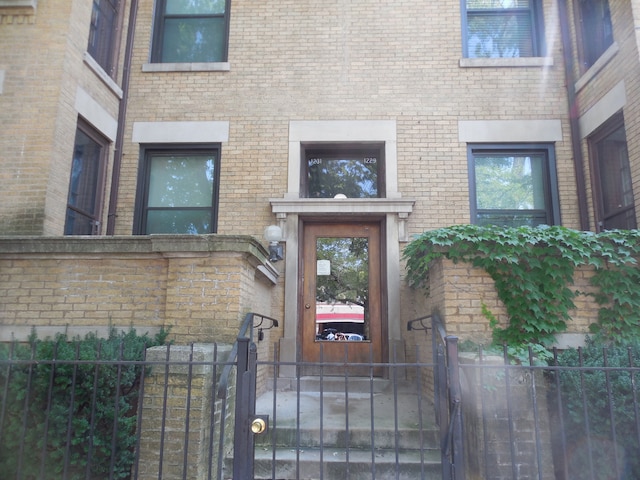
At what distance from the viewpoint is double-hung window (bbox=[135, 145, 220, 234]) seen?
6953 millimetres

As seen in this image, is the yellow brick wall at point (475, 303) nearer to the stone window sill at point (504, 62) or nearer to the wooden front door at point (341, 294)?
the wooden front door at point (341, 294)

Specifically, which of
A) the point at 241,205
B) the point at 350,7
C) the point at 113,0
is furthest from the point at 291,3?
the point at 241,205

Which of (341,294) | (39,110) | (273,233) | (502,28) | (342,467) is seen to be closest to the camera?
(342,467)

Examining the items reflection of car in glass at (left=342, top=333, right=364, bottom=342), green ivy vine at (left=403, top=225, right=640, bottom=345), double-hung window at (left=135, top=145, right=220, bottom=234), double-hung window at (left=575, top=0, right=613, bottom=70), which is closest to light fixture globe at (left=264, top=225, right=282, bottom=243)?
double-hung window at (left=135, top=145, right=220, bottom=234)

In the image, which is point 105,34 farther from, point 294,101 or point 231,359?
point 231,359

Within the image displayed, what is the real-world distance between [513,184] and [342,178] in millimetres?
2628

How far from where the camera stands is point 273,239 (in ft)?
20.3

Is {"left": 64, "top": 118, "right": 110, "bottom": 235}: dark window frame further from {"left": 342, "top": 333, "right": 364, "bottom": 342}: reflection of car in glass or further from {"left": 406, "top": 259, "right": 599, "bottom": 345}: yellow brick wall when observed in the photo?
{"left": 406, "top": 259, "right": 599, "bottom": 345}: yellow brick wall

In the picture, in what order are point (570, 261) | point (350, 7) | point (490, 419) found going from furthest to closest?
point (350, 7), point (570, 261), point (490, 419)

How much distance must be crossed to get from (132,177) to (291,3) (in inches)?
150

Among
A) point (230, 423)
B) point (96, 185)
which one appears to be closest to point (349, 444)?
point (230, 423)

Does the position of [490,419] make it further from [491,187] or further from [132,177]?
[132,177]

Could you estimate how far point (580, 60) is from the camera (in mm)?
6863

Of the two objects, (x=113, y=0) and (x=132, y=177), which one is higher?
(x=113, y=0)
